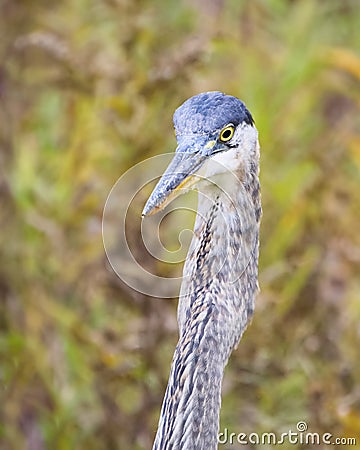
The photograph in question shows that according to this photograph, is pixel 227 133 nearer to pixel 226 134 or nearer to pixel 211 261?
pixel 226 134

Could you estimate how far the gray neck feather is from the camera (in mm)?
1580

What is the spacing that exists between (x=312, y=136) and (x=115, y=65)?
104cm

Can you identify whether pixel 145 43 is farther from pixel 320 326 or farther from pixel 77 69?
pixel 320 326

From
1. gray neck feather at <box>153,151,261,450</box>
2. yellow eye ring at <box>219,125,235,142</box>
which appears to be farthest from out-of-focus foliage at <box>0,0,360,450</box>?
yellow eye ring at <box>219,125,235,142</box>

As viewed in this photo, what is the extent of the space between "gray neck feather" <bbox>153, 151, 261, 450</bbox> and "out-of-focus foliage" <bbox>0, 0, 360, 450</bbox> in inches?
31.9

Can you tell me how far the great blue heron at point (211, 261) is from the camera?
1.58 m

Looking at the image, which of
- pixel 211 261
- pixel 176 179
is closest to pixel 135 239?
pixel 211 261

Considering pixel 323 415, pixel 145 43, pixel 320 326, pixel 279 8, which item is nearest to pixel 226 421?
pixel 323 415

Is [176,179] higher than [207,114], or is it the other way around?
[207,114]

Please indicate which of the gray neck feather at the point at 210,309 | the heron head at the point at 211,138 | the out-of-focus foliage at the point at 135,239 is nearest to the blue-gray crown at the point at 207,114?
the heron head at the point at 211,138

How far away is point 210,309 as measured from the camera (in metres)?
1.61

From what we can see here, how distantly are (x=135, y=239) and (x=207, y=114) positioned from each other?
84 centimetres

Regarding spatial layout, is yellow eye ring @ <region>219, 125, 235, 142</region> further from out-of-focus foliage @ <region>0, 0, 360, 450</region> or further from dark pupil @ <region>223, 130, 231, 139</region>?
out-of-focus foliage @ <region>0, 0, 360, 450</region>

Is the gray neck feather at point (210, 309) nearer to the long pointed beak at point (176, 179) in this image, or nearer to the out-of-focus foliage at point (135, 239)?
the long pointed beak at point (176, 179)
